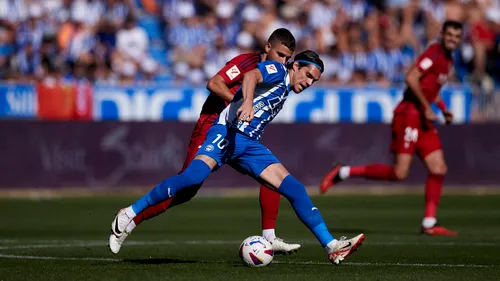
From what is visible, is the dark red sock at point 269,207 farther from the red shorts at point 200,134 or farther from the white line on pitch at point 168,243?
the white line on pitch at point 168,243

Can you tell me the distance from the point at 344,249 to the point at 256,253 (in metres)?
0.77

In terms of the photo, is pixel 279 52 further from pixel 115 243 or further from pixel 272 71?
pixel 115 243

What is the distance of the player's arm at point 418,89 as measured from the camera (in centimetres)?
1262

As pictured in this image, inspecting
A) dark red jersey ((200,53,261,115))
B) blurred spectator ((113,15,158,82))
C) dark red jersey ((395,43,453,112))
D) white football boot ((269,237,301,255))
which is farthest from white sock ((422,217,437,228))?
blurred spectator ((113,15,158,82))

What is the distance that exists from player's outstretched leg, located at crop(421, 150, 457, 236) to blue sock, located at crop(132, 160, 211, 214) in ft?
15.0

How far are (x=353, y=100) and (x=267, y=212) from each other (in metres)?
11.9

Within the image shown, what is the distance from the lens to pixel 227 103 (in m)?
9.98

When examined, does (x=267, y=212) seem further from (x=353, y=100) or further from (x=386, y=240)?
(x=353, y=100)

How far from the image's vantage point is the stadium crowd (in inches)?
861

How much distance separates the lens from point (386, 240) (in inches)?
461

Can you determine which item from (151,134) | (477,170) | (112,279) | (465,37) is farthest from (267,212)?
(465,37)

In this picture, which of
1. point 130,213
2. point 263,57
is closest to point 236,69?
point 263,57

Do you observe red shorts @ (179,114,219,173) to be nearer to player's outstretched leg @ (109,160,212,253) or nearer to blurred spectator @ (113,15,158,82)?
player's outstretched leg @ (109,160,212,253)

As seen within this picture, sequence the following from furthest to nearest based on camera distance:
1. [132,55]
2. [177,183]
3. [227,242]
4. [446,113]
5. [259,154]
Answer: [132,55]
[446,113]
[227,242]
[259,154]
[177,183]
